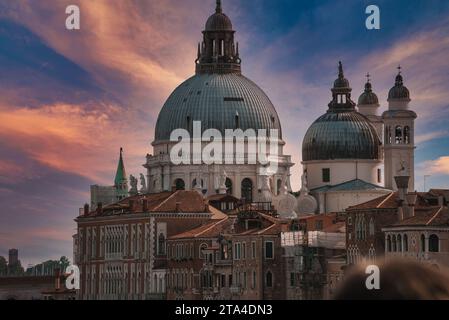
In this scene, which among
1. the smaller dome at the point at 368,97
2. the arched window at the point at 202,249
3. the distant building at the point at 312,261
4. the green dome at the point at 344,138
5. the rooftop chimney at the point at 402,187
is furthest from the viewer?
the smaller dome at the point at 368,97

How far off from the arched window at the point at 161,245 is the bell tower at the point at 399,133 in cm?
1675

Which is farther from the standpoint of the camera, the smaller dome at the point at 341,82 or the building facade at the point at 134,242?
the smaller dome at the point at 341,82

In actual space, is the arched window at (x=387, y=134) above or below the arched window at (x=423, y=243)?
above

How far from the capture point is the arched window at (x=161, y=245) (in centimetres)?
10697

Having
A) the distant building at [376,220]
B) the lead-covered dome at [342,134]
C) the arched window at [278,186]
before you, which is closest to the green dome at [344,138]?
the lead-covered dome at [342,134]

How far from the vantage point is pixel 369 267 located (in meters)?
18.3

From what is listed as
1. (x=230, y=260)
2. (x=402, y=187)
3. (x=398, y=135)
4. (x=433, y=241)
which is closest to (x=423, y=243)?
(x=433, y=241)

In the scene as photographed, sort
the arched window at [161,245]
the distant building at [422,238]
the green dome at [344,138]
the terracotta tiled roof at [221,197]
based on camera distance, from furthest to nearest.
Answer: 1. the green dome at [344,138]
2. the terracotta tiled roof at [221,197]
3. the arched window at [161,245]
4. the distant building at [422,238]

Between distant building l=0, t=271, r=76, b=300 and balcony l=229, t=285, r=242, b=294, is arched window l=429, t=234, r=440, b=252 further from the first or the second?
distant building l=0, t=271, r=76, b=300

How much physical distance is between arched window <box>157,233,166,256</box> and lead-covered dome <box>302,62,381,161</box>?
20.3 meters

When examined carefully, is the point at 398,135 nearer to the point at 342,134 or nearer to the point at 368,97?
the point at 342,134

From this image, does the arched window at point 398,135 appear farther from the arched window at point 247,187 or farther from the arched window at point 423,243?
the arched window at point 423,243

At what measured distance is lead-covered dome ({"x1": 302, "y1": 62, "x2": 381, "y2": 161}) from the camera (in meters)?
123

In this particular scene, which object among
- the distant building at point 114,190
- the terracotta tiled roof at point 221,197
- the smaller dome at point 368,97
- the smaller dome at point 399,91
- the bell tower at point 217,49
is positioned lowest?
the terracotta tiled roof at point 221,197
